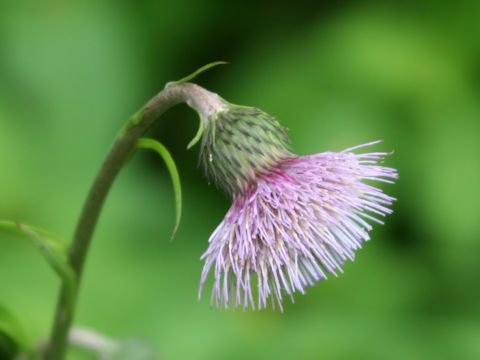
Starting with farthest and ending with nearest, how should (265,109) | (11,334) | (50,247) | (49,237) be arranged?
Answer: (265,109), (11,334), (49,237), (50,247)

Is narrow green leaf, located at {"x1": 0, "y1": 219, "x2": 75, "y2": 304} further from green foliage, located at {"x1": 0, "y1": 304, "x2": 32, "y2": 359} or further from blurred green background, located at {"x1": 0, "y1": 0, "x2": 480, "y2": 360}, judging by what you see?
blurred green background, located at {"x1": 0, "y1": 0, "x2": 480, "y2": 360}

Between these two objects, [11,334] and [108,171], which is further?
[11,334]

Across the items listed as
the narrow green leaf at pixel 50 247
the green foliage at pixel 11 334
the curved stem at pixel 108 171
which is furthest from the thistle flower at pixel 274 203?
the green foliage at pixel 11 334

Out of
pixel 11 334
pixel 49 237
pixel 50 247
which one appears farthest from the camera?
pixel 11 334

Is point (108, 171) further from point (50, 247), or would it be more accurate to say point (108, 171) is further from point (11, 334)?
point (11, 334)

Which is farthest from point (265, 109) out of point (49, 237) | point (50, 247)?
point (50, 247)

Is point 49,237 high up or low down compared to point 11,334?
up

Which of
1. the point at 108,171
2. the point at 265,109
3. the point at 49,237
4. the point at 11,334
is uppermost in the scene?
the point at 108,171

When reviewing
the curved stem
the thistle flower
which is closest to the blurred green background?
the curved stem
